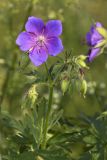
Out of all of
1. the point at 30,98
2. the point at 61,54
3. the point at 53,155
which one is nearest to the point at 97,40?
the point at 30,98

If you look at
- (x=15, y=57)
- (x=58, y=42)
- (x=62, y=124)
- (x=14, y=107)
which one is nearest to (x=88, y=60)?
(x=58, y=42)

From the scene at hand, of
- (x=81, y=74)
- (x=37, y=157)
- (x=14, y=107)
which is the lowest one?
(x=14, y=107)

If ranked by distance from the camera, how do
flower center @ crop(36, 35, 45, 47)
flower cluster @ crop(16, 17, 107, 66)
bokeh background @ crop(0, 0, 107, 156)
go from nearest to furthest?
1. flower cluster @ crop(16, 17, 107, 66)
2. flower center @ crop(36, 35, 45, 47)
3. bokeh background @ crop(0, 0, 107, 156)

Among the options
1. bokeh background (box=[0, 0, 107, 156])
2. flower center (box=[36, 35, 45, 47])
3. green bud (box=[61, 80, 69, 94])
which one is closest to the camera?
green bud (box=[61, 80, 69, 94])

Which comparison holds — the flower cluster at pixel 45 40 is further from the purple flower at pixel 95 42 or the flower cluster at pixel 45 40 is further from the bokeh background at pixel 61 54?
the bokeh background at pixel 61 54

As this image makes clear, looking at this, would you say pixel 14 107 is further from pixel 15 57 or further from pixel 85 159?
pixel 85 159

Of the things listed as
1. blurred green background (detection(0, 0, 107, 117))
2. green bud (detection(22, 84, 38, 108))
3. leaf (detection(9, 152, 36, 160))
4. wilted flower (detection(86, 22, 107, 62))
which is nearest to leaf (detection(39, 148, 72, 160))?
leaf (detection(9, 152, 36, 160))

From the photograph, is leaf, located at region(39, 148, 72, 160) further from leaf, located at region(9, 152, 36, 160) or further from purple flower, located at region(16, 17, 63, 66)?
purple flower, located at region(16, 17, 63, 66)
